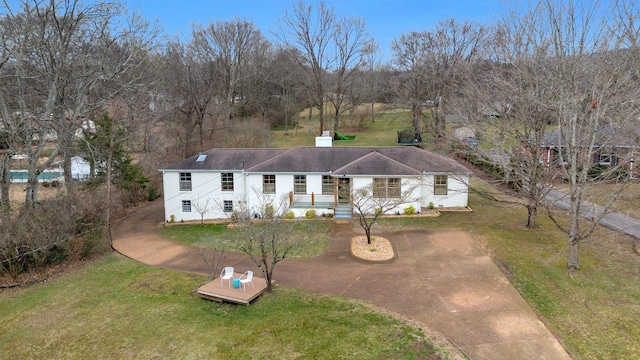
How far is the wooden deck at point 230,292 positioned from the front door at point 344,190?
9.46 m

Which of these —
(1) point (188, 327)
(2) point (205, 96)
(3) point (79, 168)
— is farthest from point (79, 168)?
(1) point (188, 327)

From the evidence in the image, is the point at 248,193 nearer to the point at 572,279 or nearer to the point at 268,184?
the point at 268,184

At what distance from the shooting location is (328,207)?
886 inches

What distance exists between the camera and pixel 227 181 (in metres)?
23.6

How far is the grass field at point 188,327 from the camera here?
34.1 feet

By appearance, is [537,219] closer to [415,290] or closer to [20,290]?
[415,290]

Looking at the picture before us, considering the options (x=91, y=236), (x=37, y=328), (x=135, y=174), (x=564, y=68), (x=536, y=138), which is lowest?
(x=37, y=328)

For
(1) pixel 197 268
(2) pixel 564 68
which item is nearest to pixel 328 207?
(1) pixel 197 268

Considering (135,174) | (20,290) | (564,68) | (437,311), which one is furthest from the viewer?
(135,174)

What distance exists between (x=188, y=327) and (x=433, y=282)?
27.1ft

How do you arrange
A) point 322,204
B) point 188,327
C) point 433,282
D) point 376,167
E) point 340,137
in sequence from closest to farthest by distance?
point 188,327 → point 433,282 → point 376,167 → point 322,204 → point 340,137

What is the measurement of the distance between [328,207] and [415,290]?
980 centimetres

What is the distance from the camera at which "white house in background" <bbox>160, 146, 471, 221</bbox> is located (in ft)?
72.1

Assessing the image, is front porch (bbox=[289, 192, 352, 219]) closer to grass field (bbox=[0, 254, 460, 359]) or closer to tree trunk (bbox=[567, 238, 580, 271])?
grass field (bbox=[0, 254, 460, 359])
